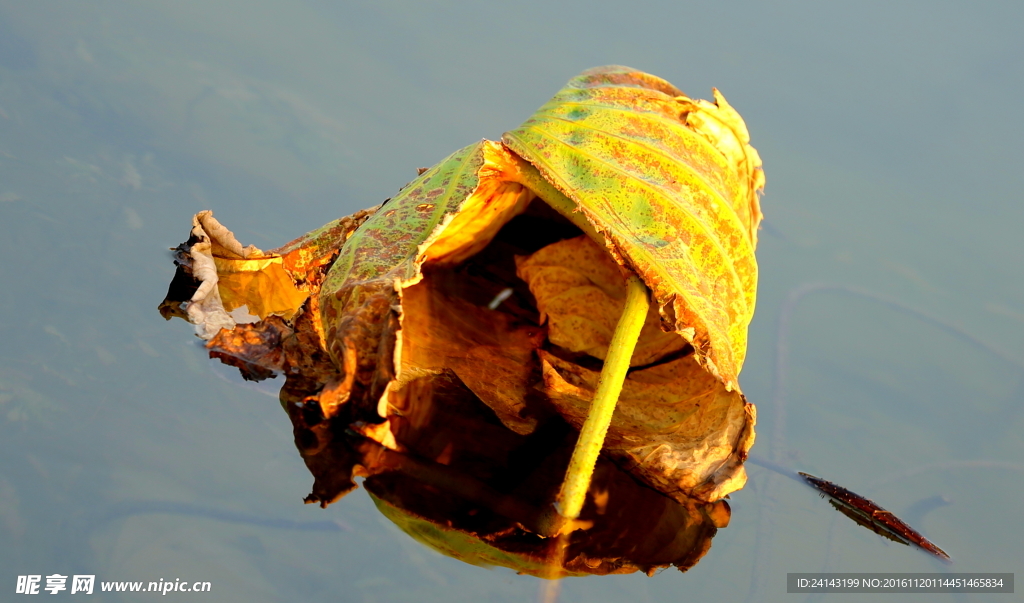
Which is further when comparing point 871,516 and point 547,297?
point 547,297

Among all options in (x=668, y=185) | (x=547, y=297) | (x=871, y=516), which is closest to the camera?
(x=668, y=185)

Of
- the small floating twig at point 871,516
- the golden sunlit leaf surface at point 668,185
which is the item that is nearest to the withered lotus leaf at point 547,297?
the golden sunlit leaf surface at point 668,185

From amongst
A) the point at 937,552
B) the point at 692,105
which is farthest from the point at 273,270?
the point at 937,552

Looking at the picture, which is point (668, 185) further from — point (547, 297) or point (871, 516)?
point (871, 516)

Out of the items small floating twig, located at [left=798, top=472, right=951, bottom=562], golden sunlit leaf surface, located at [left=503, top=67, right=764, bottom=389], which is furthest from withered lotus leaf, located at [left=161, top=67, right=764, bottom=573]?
small floating twig, located at [left=798, top=472, right=951, bottom=562]

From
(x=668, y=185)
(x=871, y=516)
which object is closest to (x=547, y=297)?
(x=668, y=185)

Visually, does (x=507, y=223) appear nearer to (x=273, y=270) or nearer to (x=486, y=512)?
(x=273, y=270)

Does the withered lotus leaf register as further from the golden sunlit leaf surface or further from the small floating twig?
the small floating twig

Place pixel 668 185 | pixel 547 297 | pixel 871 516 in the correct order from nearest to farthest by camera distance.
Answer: pixel 668 185 → pixel 871 516 → pixel 547 297
